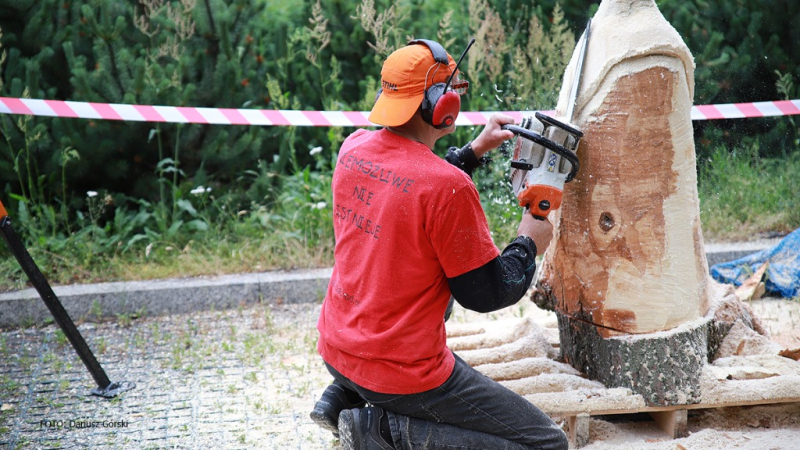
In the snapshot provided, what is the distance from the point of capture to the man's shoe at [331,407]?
8.43 feet

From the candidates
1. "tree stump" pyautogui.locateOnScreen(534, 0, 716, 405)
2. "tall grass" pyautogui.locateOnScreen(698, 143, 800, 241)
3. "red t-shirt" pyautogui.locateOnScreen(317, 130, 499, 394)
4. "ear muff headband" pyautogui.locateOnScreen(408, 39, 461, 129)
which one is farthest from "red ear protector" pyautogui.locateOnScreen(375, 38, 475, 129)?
"tall grass" pyautogui.locateOnScreen(698, 143, 800, 241)

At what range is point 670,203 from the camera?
264 cm

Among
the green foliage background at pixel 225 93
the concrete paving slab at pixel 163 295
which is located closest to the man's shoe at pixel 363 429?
the concrete paving slab at pixel 163 295

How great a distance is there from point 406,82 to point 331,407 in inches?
45.0

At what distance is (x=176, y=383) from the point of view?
3.60 meters

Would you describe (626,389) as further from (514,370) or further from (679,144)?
(679,144)

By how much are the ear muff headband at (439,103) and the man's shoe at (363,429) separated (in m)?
0.94

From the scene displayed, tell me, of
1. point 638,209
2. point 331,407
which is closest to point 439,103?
point 638,209

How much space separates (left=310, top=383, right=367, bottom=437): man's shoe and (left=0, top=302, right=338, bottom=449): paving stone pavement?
0.39 meters

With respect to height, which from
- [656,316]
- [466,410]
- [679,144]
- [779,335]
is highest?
[679,144]

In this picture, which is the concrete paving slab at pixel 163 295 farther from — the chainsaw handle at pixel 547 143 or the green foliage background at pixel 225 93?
A: the chainsaw handle at pixel 547 143

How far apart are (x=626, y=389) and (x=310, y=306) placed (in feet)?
7.98

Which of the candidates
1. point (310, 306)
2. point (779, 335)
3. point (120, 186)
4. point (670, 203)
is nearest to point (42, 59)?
point (120, 186)

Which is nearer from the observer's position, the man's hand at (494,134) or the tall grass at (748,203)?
the man's hand at (494,134)
